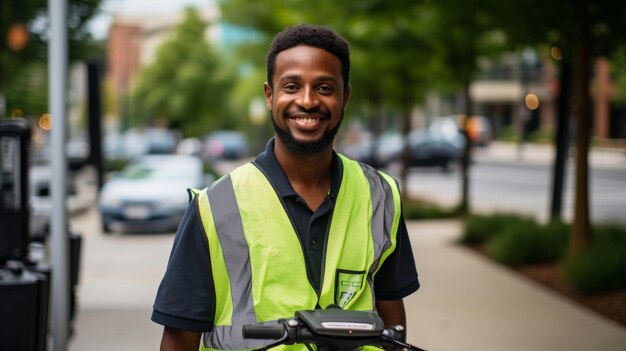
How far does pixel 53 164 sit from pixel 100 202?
11937mm

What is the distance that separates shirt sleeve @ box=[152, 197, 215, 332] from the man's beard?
34cm

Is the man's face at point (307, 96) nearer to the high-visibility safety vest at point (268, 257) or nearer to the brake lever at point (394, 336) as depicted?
the high-visibility safety vest at point (268, 257)

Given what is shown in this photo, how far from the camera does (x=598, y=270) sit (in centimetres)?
966

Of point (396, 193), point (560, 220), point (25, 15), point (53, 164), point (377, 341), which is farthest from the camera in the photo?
point (25, 15)

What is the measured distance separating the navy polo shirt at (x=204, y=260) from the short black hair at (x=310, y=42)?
0.95 ft

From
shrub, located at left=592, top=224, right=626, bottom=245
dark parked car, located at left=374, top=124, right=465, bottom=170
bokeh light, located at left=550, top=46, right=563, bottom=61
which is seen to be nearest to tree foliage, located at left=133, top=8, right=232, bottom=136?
dark parked car, located at left=374, top=124, right=465, bottom=170

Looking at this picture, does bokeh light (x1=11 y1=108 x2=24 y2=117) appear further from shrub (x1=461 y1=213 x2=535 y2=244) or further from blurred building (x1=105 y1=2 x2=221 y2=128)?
blurred building (x1=105 y1=2 x2=221 y2=128)

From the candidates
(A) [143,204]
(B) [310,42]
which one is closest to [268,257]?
(B) [310,42]

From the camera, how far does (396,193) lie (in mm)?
2756

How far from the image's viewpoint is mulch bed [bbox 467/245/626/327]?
913 cm

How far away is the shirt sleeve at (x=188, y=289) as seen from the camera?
8.02ft

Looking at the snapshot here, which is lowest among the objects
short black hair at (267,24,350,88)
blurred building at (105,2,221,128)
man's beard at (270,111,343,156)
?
man's beard at (270,111,343,156)

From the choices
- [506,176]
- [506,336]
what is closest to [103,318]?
[506,336]

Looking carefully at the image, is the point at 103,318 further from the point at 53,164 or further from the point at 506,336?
the point at 506,336
